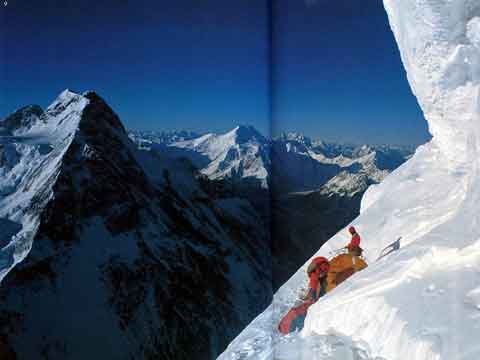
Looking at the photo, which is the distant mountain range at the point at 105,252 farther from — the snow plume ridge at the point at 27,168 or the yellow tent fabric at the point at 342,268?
the yellow tent fabric at the point at 342,268

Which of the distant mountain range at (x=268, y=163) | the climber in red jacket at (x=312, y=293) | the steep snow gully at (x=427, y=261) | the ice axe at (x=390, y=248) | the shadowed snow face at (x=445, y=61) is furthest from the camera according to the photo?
the distant mountain range at (x=268, y=163)

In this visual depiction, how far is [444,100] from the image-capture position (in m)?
3.11

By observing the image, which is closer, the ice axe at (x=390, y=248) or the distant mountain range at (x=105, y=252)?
the ice axe at (x=390, y=248)

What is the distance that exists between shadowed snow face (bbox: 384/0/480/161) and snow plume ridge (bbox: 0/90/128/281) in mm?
19834

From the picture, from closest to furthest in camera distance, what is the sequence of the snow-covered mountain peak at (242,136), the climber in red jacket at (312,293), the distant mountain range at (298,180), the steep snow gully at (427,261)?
the steep snow gully at (427,261) → the climber in red jacket at (312,293) → the distant mountain range at (298,180) → the snow-covered mountain peak at (242,136)

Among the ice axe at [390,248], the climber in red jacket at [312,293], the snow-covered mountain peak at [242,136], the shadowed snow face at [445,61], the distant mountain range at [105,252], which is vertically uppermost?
the snow-covered mountain peak at [242,136]

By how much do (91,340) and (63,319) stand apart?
6.57ft

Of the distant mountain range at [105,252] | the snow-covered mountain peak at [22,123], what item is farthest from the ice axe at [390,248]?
the snow-covered mountain peak at [22,123]

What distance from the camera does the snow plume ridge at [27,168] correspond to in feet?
78.7

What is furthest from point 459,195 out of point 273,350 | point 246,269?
point 246,269

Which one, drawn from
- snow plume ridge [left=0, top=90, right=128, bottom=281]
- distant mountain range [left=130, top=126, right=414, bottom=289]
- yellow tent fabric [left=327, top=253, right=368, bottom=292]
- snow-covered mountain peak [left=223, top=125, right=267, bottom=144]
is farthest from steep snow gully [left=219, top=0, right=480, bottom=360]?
Result: snow-covered mountain peak [left=223, top=125, right=267, bottom=144]

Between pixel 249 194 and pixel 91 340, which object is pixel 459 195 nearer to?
pixel 91 340

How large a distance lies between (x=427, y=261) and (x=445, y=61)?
58.9 inches

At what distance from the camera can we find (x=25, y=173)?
2612 centimetres
